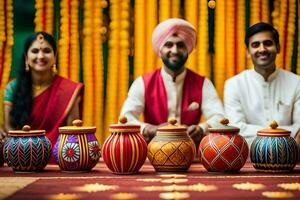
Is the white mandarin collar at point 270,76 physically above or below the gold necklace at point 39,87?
above

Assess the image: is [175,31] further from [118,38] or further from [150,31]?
[118,38]

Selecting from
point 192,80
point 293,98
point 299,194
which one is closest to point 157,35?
point 192,80

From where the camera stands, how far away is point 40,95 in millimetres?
3352

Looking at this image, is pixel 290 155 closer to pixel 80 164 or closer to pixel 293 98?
pixel 80 164

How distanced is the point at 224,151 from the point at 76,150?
588 mm

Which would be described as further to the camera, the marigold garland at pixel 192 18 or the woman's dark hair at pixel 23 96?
the marigold garland at pixel 192 18

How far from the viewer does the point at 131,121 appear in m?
3.29

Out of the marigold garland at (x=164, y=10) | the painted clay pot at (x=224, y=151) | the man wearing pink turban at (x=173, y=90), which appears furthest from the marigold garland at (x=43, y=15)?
the painted clay pot at (x=224, y=151)

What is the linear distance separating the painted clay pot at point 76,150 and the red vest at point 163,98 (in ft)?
4.35

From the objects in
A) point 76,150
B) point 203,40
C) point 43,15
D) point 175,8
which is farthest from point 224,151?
point 43,15

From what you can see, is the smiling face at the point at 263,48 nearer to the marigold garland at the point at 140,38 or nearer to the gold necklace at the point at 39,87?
the marigold garland at the point at 140,38

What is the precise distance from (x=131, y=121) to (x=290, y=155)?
57.1 inches

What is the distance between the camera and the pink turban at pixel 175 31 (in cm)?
330

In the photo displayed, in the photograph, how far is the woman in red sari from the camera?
10.8 feet
